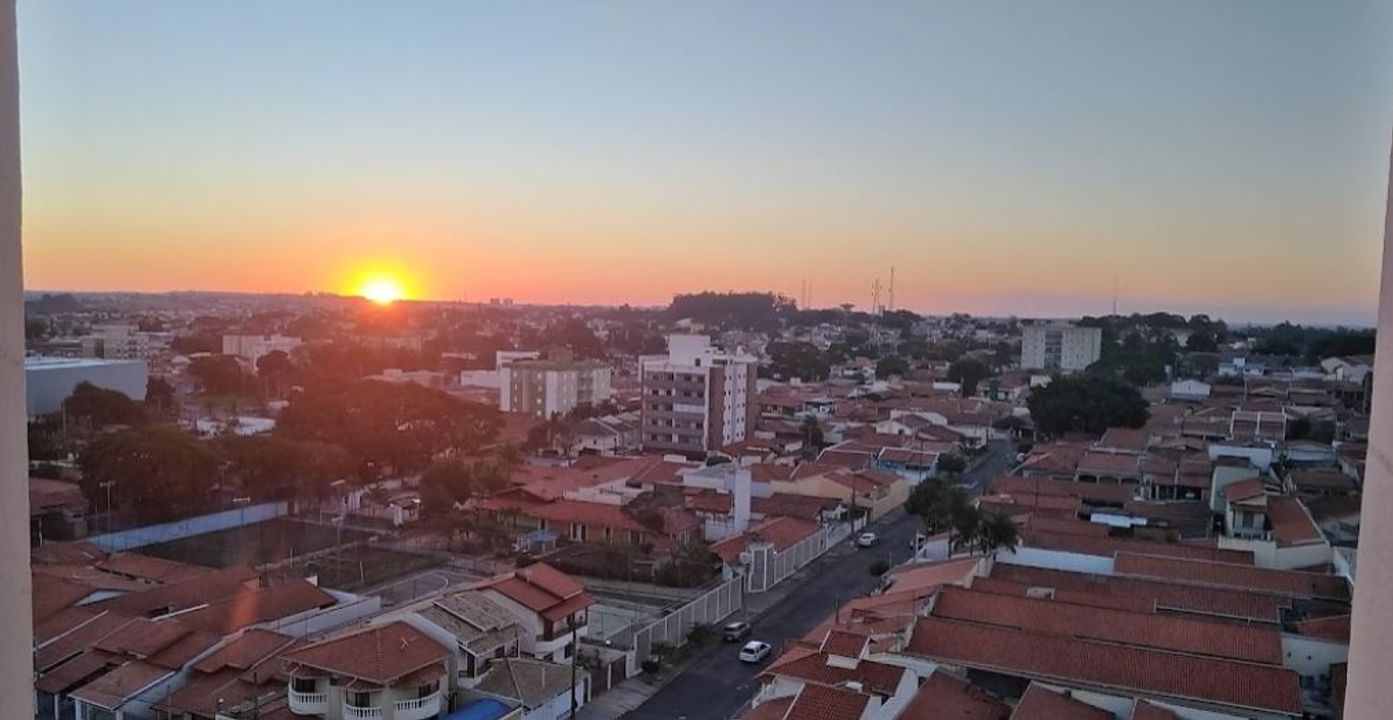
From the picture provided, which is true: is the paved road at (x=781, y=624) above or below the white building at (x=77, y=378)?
below

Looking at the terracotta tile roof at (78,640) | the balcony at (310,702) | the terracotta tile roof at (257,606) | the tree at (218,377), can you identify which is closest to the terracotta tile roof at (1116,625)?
the balcony at (310,702)

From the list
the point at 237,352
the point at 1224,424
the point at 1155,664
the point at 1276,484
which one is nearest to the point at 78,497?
the point at 1155,664

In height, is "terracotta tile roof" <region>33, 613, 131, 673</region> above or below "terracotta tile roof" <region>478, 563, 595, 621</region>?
below

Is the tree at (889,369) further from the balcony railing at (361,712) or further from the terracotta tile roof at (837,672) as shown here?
the balcony railing at (361,712)

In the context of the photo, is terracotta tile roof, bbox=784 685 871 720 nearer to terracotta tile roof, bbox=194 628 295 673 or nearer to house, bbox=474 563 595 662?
house, bbox=474 563 595 662

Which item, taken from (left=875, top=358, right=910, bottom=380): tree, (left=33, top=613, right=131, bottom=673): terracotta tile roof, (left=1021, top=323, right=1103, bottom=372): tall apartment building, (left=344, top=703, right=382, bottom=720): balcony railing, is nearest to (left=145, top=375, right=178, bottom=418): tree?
(left=33, top=613, right=131, bottom=673): terracotta tile roof

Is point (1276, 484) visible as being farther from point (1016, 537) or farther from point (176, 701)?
point (176, 701)
